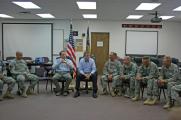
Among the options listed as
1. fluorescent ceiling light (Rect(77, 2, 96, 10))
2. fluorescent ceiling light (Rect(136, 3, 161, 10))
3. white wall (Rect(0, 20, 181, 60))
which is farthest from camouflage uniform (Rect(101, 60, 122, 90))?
white wall (Rect(0, 20, 181, 60))

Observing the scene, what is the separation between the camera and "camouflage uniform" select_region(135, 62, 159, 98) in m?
5.65

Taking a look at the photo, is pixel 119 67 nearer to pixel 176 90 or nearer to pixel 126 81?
pixel 126 81

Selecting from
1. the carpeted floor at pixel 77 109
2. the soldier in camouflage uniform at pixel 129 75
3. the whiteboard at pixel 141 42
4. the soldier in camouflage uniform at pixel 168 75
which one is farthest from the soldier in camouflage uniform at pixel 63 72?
the whiteboard at pixel 141 42

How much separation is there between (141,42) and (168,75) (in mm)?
6543

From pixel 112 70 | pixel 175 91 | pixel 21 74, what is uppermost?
pixel 112 70

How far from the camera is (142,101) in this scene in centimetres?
584

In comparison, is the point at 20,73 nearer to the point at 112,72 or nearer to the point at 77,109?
the point at 77,109

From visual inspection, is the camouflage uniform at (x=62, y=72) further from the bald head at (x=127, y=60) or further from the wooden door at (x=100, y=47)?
the wooden door at (x=100, y=47)

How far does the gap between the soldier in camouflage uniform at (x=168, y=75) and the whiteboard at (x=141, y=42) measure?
6.43 metres

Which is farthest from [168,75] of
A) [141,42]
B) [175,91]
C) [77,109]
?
[141,42]

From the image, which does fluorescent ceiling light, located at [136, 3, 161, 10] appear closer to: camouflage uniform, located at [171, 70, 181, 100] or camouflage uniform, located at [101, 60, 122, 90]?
camouflage uniform, located at [101, 60, 122, 90]

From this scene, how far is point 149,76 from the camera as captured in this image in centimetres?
579

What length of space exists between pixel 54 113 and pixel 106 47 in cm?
762

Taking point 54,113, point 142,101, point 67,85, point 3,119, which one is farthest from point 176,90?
point 3,119
